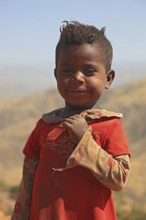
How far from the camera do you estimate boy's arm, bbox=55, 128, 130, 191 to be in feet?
6.10

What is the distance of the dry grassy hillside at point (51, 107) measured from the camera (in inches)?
1179

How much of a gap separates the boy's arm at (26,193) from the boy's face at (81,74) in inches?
13.5

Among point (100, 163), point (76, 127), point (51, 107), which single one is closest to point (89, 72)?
point (76, 127)

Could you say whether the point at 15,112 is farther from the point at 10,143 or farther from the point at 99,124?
the point at 99,124

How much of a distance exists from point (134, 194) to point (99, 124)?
26.3 metres

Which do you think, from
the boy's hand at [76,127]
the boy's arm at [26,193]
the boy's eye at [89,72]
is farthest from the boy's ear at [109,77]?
the boy's arm at [26,193]

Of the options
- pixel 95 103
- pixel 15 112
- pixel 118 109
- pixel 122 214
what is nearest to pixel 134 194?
pixel 122 214

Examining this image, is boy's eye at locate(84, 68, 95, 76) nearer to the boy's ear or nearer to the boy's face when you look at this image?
the boy's face

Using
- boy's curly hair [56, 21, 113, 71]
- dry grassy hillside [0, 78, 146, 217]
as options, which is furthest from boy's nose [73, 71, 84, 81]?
dry grassy hillside [0, 78, 146, 217]

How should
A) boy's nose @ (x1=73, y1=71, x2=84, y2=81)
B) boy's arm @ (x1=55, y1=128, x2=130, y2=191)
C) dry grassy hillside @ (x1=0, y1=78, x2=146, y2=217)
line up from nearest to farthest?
1. boy's arm @ (x1=55, y1=128, x2=130, y2=191)
2. boy's nose @ (x1=73, y1=71, x2=84, y2=81)
3. dry grassy hillside @ (x1=0, y1=78, x2=146, y2=217)

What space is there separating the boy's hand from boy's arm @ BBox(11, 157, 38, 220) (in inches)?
12.6

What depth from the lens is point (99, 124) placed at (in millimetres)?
1985

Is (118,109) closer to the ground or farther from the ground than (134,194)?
farther from the ground

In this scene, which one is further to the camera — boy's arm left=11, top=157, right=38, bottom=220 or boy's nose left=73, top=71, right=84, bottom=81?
boy's arm left=11, top=157, right=38, bottom=220
